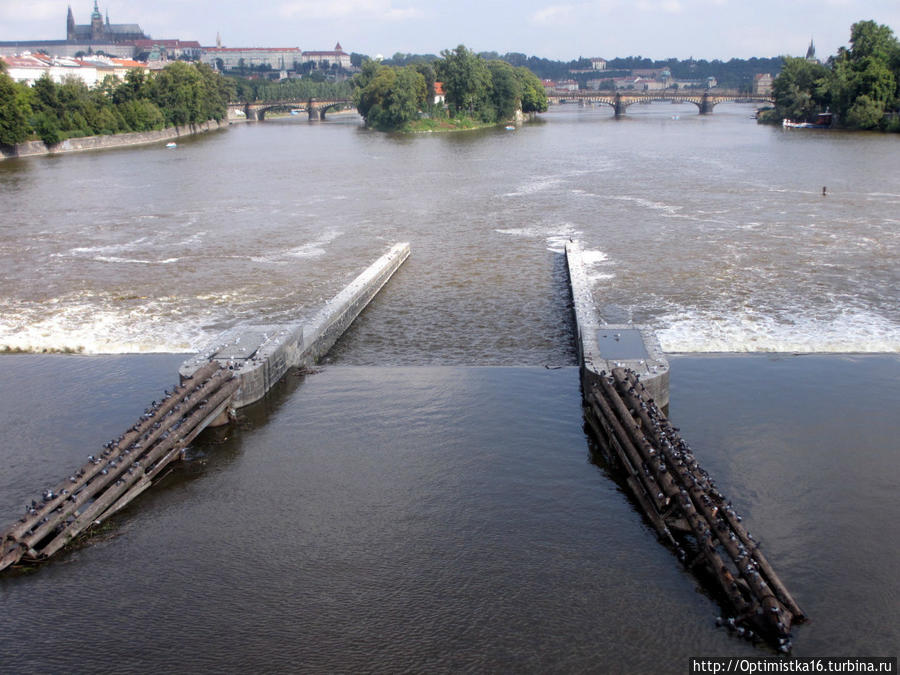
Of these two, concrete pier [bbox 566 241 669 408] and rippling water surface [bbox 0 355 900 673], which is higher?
concrete pier [bbox 566 241 669 408]

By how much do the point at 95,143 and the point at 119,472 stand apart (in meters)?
78.5

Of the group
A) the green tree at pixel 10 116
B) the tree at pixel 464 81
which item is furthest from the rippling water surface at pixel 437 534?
the tree at pixel 464 81

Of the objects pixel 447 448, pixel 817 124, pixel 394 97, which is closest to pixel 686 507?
pixel 447 448

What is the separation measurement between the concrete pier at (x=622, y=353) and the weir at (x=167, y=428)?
5608mm

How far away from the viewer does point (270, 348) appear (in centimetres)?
1525

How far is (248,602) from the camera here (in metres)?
9.34

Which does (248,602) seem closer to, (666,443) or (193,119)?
(666,443)

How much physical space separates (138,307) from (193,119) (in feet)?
294

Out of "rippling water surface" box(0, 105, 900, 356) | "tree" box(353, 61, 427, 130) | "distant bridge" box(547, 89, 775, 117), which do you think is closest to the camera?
"rippling water surface" box(0, 105, 900, 356)

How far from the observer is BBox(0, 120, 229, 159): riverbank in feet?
232

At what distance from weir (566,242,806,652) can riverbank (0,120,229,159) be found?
224ft

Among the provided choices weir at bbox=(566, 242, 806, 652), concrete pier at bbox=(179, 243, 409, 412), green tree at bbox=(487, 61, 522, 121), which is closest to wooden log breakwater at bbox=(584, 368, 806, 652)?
weir at bbox=(566, 242, 806, 652)

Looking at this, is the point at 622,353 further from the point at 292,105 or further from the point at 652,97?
the point at 652,97

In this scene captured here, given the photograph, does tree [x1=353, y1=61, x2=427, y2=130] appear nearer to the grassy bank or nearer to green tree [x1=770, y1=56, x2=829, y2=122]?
the grassy bank
